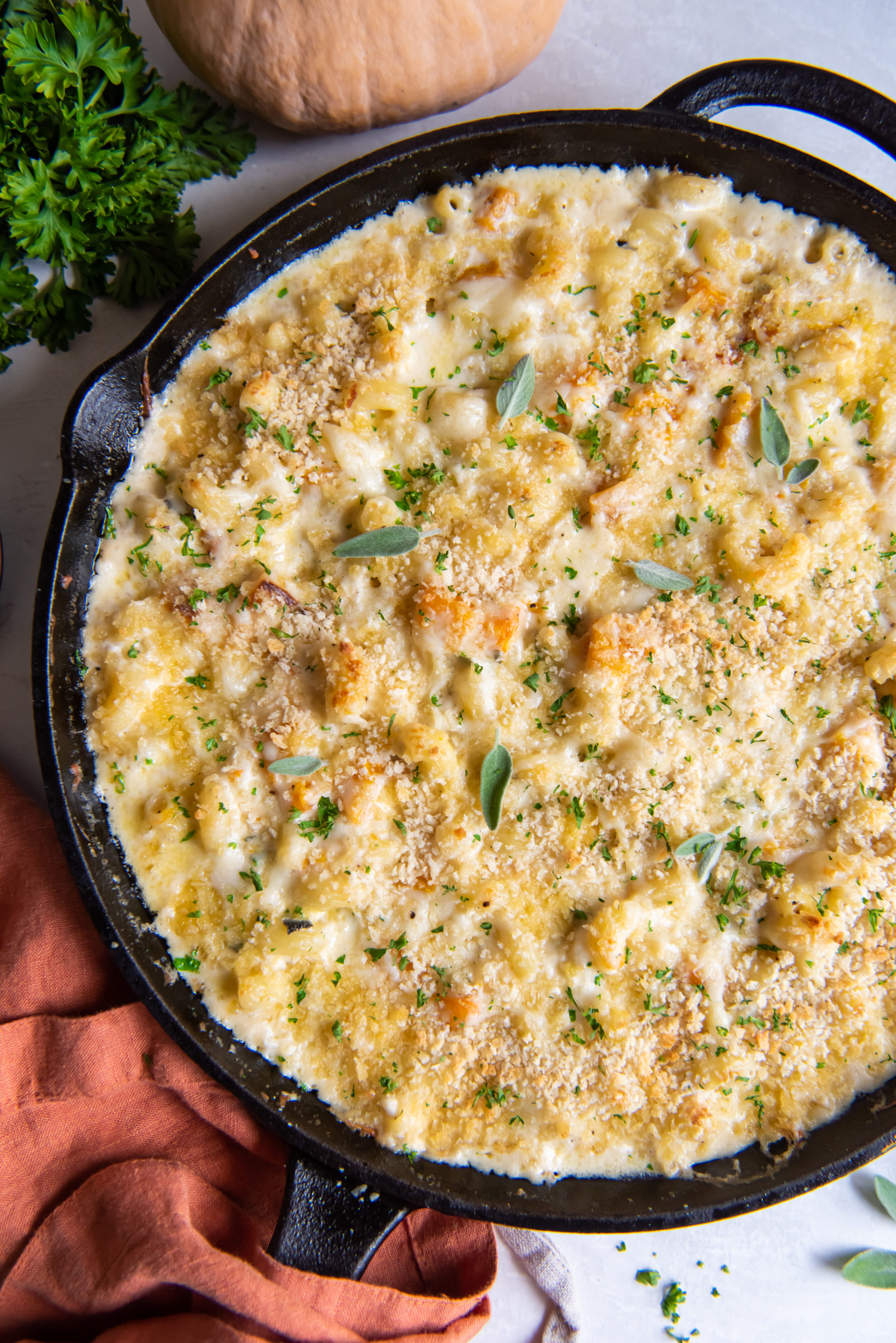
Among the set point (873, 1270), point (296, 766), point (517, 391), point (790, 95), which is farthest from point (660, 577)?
point (873, 1270)

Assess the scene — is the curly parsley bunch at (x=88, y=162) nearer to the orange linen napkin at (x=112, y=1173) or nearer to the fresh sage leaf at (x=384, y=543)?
the fresh sage leaf at (x=384, y=543)

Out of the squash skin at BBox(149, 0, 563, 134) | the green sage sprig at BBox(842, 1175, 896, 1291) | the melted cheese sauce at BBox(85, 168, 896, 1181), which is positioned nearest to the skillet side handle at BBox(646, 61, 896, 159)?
the melted cheese sauce at BBox(85, 168, 896, 1181)

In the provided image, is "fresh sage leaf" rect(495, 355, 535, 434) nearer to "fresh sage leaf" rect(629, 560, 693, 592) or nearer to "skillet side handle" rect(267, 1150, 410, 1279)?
"fresh sage leaf" rect(629, 560, 693, 592)

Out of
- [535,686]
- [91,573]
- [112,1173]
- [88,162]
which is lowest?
[112,1173]

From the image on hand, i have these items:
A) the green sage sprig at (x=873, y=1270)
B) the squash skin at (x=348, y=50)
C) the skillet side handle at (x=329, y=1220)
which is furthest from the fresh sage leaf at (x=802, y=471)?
the green sage sprig at (x=873, y=1270)

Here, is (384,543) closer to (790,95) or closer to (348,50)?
(348,50)
